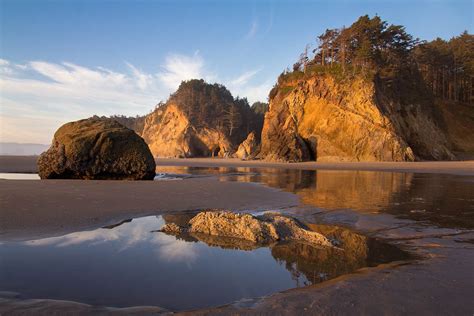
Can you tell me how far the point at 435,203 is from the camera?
26.0ft

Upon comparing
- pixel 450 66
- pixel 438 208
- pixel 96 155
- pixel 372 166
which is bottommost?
pixel 438 208

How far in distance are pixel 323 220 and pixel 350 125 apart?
29.9 metres

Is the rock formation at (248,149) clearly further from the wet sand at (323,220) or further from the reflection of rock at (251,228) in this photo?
the reflection of rock at (251,228)

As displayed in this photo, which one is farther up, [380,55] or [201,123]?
[380,55]

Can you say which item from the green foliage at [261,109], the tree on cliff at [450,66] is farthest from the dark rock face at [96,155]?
the green foliage at [261,109]

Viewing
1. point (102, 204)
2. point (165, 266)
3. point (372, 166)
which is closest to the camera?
point (165, 266)

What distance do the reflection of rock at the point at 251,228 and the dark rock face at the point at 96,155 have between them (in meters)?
9.04

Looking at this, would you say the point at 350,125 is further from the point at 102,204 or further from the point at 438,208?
the point at 102,204

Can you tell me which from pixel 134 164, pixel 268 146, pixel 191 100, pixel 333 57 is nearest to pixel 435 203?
pixel 134 164

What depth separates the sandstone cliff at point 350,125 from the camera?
3225cm

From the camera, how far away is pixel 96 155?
43.5ft

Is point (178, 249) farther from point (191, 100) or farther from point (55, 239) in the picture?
point (191, 100)

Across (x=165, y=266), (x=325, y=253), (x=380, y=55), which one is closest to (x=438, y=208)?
(x=325, y=253)

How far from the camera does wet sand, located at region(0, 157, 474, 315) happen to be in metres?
2.46
